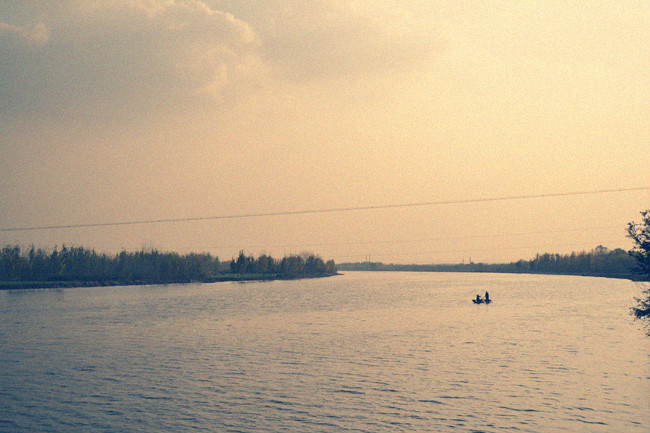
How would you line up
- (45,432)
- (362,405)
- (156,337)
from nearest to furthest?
(45,432)
(362,405)
(156,337)

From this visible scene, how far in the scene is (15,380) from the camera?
38.3 m

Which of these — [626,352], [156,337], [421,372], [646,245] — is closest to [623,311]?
[626,352]

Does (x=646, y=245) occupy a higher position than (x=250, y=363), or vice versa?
(x=646, y=245)

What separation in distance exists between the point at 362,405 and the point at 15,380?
28003 millimetres

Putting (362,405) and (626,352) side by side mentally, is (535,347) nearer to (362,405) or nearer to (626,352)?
(626,352)

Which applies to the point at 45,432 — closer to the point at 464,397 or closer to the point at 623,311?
the point at 464,397

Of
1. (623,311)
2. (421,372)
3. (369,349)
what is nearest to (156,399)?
(421,372)

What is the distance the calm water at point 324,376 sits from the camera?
28.5m

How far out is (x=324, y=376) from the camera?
128 feet

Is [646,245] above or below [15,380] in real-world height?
above

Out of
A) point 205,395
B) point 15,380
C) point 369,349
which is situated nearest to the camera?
point 205,395

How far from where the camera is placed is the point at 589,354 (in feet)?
155

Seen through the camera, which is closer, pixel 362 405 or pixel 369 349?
pixel 362 405

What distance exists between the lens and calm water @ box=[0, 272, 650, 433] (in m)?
28.5
